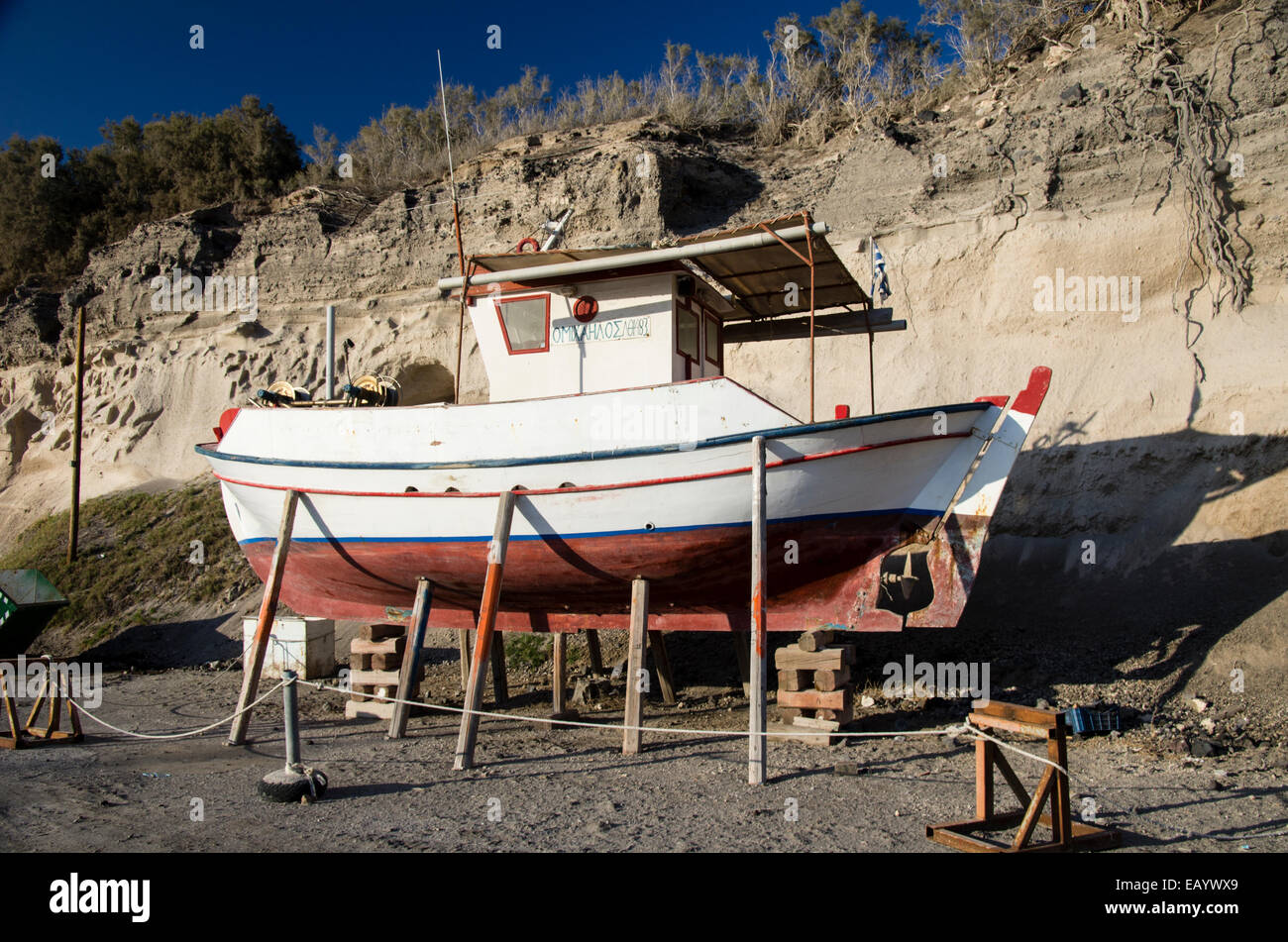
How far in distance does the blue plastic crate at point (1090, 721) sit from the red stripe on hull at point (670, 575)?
125 cm

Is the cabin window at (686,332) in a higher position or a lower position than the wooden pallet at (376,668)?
higher

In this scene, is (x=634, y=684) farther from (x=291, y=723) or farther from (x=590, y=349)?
(x=590, y=349)

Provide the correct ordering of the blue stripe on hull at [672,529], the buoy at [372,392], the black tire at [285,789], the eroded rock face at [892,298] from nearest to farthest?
the black tire at [285,789]
the blue stripe on hull at [672,529]
the buoy at [372,392]
the eroded rock face at [892,298]

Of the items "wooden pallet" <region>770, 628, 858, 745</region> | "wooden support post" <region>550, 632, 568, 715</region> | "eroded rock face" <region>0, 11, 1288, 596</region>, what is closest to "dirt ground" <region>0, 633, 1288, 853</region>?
"wooden pallet" <region>770, 628, 858, 745</region>

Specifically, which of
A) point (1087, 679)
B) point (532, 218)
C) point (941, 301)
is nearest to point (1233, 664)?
point (1087, 679)

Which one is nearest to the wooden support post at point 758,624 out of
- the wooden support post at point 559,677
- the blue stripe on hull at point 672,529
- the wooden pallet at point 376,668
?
the blue stripe on hull at point 672,529

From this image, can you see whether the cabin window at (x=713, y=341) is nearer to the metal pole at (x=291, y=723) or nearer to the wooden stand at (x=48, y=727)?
the metal pole at (x=291, y=723)

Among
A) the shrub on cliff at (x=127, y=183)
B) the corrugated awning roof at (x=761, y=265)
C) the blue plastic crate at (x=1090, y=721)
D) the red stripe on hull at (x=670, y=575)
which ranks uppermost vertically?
the shrub on cliff at (x=127, y=183)

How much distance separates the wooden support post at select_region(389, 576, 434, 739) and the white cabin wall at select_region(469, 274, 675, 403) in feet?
7.20

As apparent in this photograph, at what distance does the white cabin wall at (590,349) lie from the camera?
8797 millimetres

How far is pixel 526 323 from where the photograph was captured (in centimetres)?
928

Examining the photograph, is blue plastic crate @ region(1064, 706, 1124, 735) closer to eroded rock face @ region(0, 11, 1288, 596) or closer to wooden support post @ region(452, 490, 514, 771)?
eroded rock face @ region(0, 11, 1288, 596)

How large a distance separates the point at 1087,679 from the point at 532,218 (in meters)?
12.9

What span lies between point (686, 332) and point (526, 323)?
5.61ft
